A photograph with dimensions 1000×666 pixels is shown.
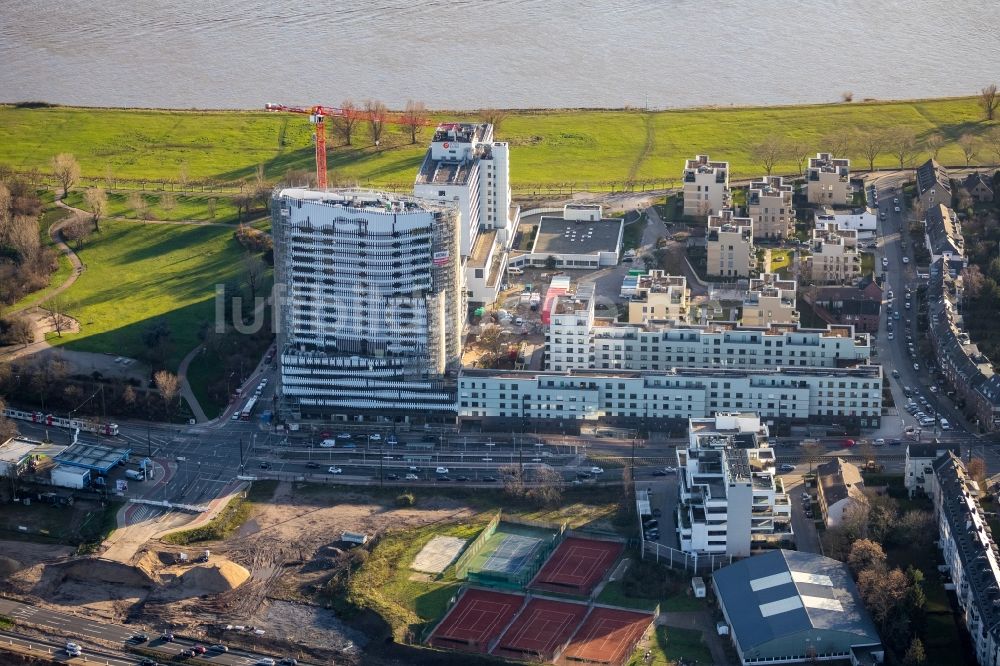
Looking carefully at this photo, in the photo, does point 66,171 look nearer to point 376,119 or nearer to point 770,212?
point 376,119

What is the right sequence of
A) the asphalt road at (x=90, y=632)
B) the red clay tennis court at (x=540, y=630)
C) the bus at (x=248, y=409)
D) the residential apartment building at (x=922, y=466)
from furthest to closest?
the bus at (x=248, y=409) → the residential apartment building at (x=922, y=466) → the asphalt road at (x=90, y=632) → the red clay tennis court at (x=540, y=630)

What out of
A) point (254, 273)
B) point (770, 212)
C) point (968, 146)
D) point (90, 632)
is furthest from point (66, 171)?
point (968, 146)


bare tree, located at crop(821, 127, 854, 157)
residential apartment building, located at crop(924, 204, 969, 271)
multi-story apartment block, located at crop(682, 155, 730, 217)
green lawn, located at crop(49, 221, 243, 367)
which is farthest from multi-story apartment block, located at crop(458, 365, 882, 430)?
bare tree, located at crop(821, 127, 854, 157)

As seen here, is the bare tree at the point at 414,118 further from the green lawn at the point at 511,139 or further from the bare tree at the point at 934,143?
the bare tree at the point at 934,143

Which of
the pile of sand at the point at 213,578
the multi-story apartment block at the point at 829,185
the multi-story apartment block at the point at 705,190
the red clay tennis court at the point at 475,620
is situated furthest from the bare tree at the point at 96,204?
A: the red clay tennis court at the point at 475,620

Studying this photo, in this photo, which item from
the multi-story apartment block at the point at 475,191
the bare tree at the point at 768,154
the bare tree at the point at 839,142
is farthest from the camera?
the bare tree at the point at 839,142

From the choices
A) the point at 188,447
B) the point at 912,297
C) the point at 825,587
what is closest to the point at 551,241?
the point at 912,297

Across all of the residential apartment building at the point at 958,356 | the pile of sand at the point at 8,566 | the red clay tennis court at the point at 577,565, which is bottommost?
Result: the pile of sand at the point at 8,566

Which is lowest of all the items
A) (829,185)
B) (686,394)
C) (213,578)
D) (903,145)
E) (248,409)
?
(213,578)
